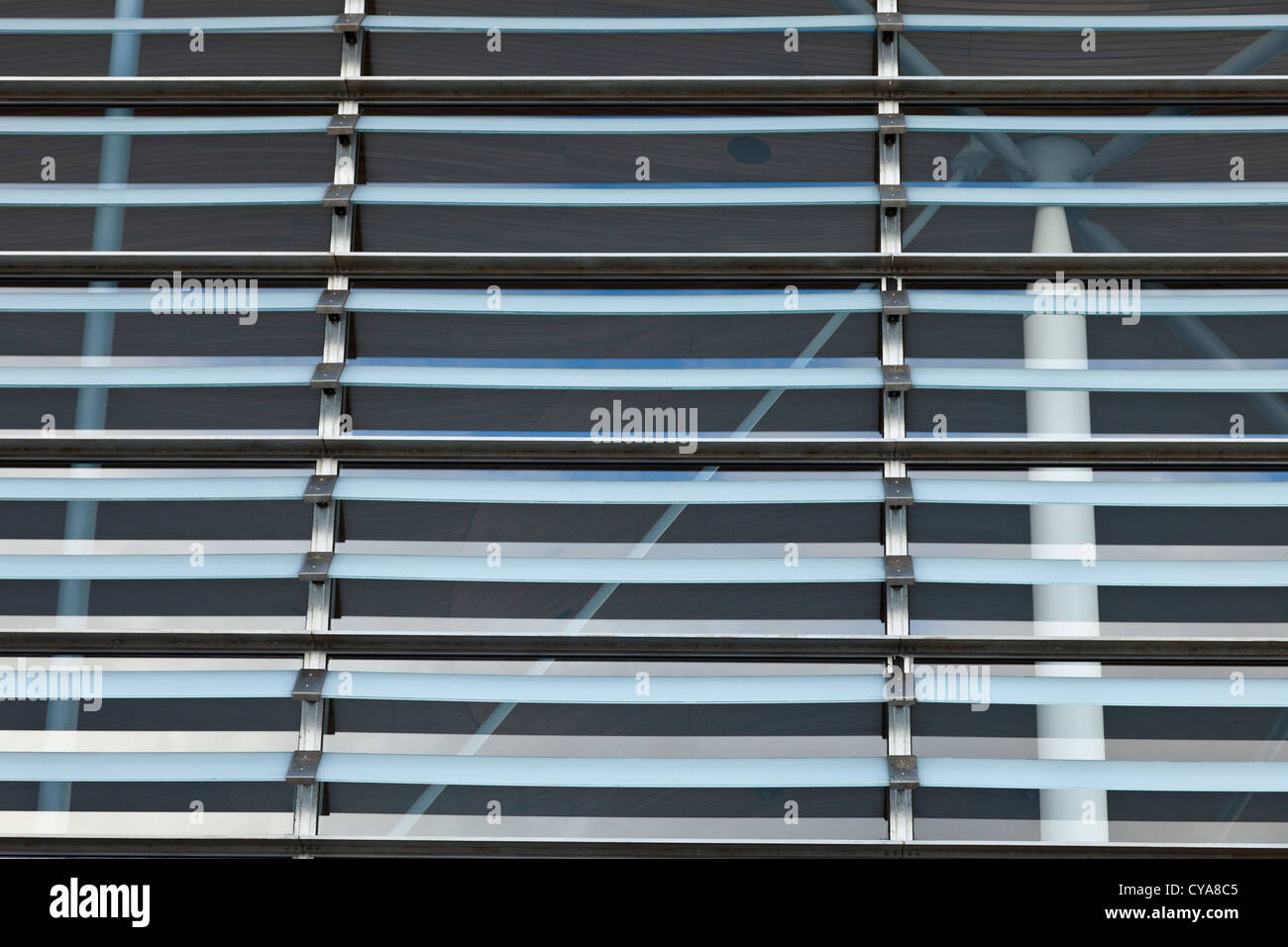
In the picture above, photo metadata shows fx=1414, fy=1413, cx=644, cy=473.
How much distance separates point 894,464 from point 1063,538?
2.22 ft

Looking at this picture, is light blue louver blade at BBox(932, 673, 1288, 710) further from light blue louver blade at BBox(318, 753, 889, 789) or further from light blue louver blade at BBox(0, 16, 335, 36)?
light blue louver blade at BBox(0, 16, 335, 36)

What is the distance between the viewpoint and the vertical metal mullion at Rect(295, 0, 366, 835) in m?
4.93

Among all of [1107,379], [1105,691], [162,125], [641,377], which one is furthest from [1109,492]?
[162,125]

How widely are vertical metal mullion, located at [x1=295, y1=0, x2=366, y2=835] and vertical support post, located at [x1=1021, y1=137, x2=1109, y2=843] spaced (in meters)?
2.57

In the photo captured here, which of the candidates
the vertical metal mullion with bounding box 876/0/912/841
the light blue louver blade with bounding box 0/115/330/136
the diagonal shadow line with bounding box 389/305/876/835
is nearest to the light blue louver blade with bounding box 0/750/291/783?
the diagonal shadow line with bounding box 389/305/876/835

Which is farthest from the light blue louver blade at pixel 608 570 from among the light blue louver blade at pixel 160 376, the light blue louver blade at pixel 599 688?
the light blue louver blade at pixel 160 376

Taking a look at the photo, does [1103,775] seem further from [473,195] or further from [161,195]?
[161,195]

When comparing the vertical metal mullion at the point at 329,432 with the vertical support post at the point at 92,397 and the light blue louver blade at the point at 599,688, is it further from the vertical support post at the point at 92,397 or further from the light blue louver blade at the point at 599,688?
the vertical support post at the point at 92,397

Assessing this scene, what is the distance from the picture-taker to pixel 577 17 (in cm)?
597

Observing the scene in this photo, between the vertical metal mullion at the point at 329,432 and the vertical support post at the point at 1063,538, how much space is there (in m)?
2.57

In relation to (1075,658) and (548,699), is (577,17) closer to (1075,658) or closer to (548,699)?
(548,699)

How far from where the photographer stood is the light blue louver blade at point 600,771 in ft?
16.1

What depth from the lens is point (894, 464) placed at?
5.31m
